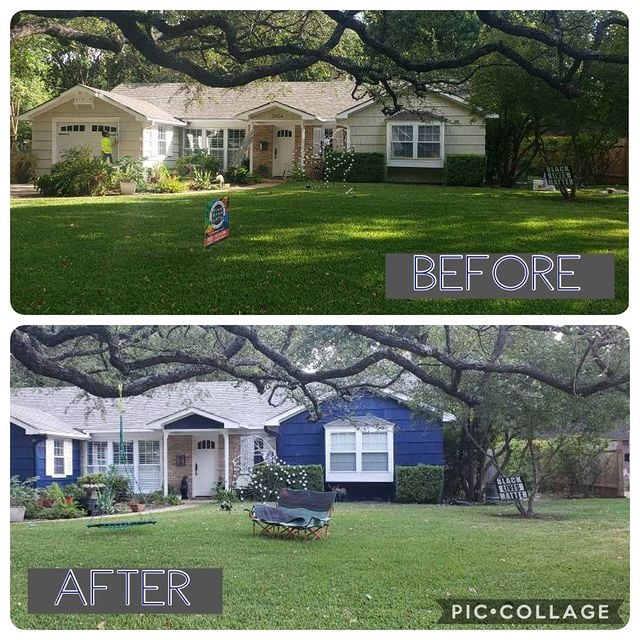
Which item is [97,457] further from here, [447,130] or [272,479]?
[447,130]

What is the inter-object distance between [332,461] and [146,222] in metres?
1.78

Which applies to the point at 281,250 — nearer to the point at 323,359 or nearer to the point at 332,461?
the point at 323,359

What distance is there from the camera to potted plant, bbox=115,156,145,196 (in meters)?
7.99

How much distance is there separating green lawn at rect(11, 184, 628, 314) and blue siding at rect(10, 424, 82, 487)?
747mm

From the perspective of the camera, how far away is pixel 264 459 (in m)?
7.83

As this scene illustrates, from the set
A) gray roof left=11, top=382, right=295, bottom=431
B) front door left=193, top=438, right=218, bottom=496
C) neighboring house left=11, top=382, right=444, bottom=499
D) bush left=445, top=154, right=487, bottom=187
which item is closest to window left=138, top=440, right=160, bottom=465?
neighboring house left=11, top=382, right=444, bottom=499

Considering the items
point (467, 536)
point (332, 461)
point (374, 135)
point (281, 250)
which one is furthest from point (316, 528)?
point (374, 135)

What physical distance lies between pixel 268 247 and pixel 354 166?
2.54ft

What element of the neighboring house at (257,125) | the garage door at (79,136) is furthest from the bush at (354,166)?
the garage door at (79,136)

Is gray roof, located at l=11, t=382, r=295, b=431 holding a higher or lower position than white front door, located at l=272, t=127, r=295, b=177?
lower

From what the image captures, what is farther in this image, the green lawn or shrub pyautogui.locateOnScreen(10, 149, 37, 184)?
shrub pyautogui.locateOnScreen(10, 149, 37, 184)

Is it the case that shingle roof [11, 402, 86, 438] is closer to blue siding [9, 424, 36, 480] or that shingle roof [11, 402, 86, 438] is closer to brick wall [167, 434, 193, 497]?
blue siding [9, 424, 36, 480]

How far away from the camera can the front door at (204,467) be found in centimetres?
788

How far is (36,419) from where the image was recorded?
777 centimetres
